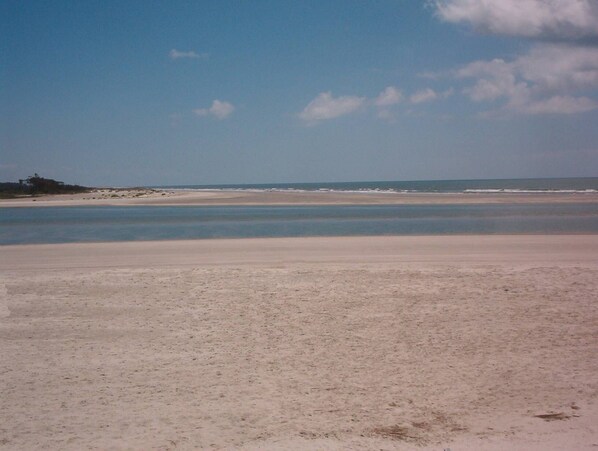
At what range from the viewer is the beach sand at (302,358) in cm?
537

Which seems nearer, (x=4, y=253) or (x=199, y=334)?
(x=199, y=334)

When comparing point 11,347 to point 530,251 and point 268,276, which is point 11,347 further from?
point 530,251

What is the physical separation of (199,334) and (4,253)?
44.7 ft

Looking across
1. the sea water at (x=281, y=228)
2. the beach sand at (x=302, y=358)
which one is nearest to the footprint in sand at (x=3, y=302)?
the beach sand at (x=302, y=358)

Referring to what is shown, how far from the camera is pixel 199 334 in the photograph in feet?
28.0

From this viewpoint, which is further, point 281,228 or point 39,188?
point 39,188

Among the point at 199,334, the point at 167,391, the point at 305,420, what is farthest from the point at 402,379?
the point at 199,334

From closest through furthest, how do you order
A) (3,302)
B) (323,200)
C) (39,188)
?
1. (3,302)
2. (323,200)
3. (39,188)

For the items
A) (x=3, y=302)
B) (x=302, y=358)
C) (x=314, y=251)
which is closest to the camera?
(x=302, y=358)

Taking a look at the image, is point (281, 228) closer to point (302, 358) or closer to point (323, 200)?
point (302, 358)

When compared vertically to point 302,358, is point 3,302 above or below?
above

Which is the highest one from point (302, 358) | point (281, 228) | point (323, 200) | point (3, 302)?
point (323, 200)

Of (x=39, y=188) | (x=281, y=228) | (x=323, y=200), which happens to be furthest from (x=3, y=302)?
(x=39, y=188)

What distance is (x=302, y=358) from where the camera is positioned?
24.1 ft
